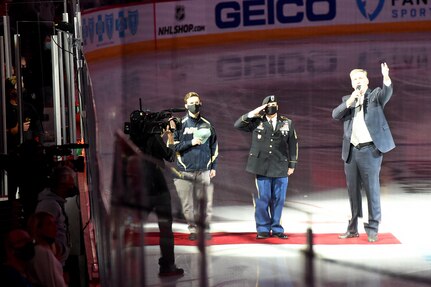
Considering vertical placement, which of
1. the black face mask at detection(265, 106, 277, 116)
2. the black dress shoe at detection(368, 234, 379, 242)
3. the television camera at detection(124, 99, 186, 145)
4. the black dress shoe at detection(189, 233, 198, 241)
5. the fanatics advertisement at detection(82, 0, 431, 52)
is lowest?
the black dress shoe at detection(368, 234, 379, 242)

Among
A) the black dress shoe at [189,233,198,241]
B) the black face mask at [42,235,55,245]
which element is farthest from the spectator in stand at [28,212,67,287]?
the black dress shoe at [189,233,198,241]

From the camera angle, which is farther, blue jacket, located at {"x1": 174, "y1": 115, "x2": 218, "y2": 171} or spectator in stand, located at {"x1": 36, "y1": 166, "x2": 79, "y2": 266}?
blue jacket, located at {"x1": 174, "y1": 115, "x2": 218, "y2": 171}

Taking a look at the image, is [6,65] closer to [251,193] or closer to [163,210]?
Result: [251,193]

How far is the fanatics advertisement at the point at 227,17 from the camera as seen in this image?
13383 mm

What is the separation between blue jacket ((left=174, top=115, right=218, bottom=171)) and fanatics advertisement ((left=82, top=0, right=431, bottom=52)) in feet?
15.6

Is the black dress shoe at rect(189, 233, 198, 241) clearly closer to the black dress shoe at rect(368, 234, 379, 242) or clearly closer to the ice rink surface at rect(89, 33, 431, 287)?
the black dress shoe at rect(368, 234, 379, 242)

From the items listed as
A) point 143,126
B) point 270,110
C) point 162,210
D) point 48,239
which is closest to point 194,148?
point 270,110

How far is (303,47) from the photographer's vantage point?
1376cm

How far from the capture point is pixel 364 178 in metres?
8.55

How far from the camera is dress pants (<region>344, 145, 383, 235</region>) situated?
27.8ft

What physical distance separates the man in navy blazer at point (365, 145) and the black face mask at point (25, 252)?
4.61 metres

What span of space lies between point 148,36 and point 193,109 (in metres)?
5.76

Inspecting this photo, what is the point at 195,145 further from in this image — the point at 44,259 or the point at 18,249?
the point at 18,249

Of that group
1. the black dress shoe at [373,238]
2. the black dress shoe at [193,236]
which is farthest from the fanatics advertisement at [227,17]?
the black dress shoe at [193,236]
